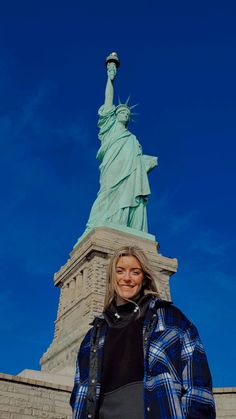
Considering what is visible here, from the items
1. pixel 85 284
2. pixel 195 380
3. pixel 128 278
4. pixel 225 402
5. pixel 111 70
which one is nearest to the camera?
pixel 195 380

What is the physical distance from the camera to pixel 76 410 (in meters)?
2.62

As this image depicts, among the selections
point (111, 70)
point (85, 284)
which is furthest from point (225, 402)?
point (111, 70)

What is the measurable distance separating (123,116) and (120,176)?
422cm

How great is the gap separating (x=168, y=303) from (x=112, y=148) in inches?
870

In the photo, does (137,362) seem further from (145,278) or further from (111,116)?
(111,116)

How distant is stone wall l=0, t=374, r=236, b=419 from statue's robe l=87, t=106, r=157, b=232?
1041 centimetres

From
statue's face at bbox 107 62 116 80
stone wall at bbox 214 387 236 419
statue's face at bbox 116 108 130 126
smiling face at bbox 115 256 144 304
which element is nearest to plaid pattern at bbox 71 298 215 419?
smiling face at bbox 115 256 144 304

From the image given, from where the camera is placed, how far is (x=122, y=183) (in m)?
23.2

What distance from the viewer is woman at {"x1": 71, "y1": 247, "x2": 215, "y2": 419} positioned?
2338 millimetres

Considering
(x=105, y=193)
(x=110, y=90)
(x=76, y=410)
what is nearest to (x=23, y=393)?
(x=76, y=410)

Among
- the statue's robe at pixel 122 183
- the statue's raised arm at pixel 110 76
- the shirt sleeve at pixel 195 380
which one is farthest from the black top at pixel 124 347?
the statue's raised arm at pixel 110 76

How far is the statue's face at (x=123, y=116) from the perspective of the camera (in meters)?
25.7

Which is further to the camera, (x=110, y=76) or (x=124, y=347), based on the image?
(x=110, y=76)

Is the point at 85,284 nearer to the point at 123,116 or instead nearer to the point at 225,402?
the point at 225,402
